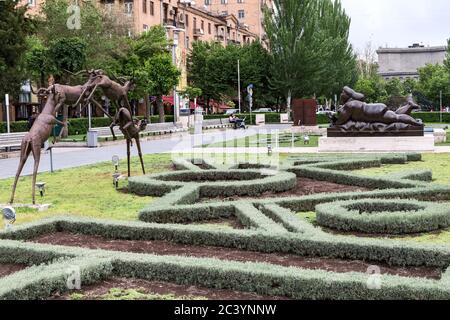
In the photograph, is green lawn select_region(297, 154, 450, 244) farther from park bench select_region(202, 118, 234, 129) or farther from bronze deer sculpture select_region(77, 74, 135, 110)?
park bench select_region(202, 118, 234, 129)

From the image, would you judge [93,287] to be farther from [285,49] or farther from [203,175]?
[285,49]

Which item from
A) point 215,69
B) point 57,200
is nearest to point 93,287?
point 57,200

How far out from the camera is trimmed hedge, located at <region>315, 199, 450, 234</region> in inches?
328

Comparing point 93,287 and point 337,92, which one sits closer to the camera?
point 93,287

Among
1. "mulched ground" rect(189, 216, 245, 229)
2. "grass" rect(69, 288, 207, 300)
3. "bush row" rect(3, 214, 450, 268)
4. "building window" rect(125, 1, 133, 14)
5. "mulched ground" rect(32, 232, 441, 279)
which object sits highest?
"building window" rect(125, 1, 133, 14)

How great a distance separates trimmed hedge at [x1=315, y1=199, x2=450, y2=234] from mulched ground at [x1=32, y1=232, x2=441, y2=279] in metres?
1.74

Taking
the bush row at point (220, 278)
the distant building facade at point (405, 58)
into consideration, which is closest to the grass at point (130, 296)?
the bush row at point (220, 278)

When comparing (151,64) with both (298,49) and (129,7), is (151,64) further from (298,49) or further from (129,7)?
(298,49)

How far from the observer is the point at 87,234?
8555 mm

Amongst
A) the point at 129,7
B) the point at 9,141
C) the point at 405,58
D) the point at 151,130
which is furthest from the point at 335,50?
the point at 405,58

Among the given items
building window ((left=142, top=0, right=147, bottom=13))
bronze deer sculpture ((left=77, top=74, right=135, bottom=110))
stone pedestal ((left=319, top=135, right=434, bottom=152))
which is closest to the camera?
bronze deer sculpture ((left=77, top=74, right=135, bottom=110))

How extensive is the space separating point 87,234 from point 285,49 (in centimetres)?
4811

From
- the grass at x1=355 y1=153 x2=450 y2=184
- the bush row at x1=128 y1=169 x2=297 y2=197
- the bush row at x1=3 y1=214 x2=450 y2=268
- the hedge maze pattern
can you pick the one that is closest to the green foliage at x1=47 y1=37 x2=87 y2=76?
the bush row at x1=128 y1=169 x2=297 y2=197

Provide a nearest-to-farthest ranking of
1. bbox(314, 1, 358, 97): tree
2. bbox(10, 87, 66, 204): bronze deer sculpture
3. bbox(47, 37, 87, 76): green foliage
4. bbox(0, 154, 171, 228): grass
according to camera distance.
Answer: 1. bbox(0, 154, 171, 228): grass
2. bbox(10, 87, 66, 204): bronze deer sculpture
3. bbox(47, 37, 87, 76): green foliage
4. bbox(314, 1, 358, 97): tree
